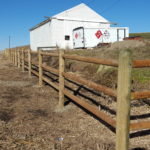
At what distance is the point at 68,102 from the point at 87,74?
3.51 meters

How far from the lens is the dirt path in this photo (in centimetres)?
304

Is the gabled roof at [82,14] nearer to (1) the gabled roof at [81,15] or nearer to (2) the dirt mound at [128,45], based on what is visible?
(1) the gabled roof at [81,15]

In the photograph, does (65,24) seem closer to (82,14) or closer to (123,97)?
(82,14)

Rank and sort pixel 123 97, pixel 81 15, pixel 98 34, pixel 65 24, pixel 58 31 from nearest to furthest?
pixel 123 97, pixel 98 34, pixel 58 31, pixel 65 24, pixel 81 15

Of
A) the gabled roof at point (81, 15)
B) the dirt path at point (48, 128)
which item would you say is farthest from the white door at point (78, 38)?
the dirt path at point (48, 128)

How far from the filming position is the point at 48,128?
12.3 ft

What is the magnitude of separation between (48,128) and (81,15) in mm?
25592

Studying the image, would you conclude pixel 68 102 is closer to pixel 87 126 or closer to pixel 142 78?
pixel 87 126

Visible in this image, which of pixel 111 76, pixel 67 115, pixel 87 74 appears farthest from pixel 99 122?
pixel 87 74

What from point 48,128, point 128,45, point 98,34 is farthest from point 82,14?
point 48,128

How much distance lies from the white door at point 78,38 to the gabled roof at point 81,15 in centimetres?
323

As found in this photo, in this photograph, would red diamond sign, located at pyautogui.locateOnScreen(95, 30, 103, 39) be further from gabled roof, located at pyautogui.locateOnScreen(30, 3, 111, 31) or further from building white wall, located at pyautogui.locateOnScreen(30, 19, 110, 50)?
gabled roof, located at pyautogui.locateOnScreen(30, 3, 111, 31)

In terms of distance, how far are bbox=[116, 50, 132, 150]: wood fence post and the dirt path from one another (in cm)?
56

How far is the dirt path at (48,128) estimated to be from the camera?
3.04 meters
